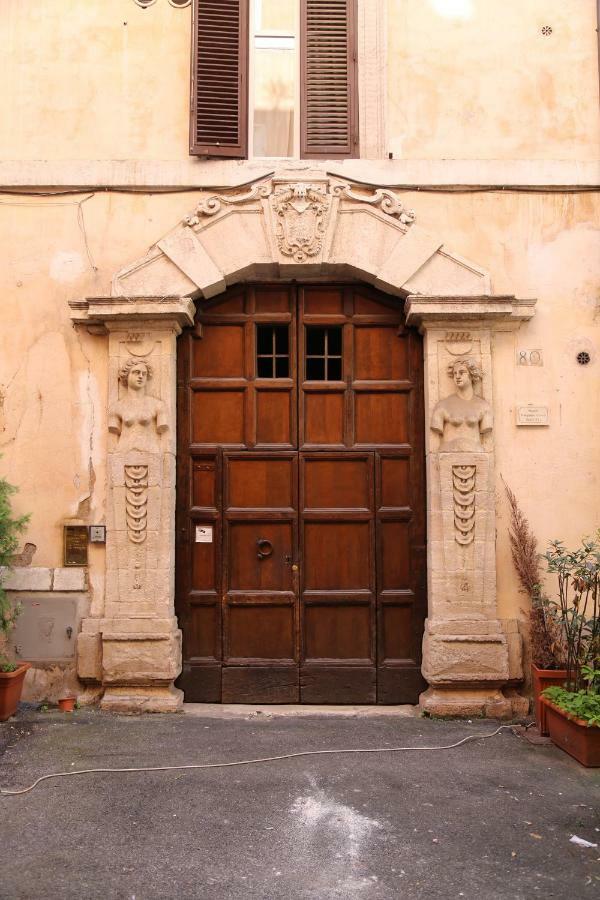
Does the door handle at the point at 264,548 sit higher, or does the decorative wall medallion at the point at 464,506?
the decorative wall medallion at the point at 464,506

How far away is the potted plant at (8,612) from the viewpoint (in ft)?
16.6

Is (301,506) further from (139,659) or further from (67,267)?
(67,267)

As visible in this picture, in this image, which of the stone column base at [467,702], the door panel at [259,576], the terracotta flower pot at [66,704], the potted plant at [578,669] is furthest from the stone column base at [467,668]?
the terracotta flower pot at [66,704]

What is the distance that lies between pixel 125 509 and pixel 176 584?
2.22 feet

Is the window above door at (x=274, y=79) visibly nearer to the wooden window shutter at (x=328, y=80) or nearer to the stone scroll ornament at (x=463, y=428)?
the wooden window shutter at (x=328, y=80)

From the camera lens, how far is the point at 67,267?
5691 mm

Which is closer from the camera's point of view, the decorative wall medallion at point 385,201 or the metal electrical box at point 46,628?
the metal electrical box at point 46,628

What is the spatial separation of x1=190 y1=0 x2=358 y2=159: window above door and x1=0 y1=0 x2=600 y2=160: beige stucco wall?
213 mm

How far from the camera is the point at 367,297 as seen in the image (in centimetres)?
582

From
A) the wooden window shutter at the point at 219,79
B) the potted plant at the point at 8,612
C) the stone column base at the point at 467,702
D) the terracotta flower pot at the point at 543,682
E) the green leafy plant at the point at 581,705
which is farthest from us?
the wooden window shutter at the point at 219,79

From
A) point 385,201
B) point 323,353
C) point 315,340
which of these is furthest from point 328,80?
point 323,353

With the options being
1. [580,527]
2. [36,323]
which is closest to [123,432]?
[36,323]

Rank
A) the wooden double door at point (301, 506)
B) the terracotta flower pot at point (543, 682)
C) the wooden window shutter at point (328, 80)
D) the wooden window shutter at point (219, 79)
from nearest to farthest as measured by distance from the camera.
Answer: the terracotta flower pot at point (543, 682), the wooden double door at point (301, 506), the wooden window shutter at point (219, 79), the wooden window shutter at point (328, 80)

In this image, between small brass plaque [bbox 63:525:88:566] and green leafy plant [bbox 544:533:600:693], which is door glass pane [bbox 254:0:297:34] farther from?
green leafy plant [bbox 544:533:600:693]
